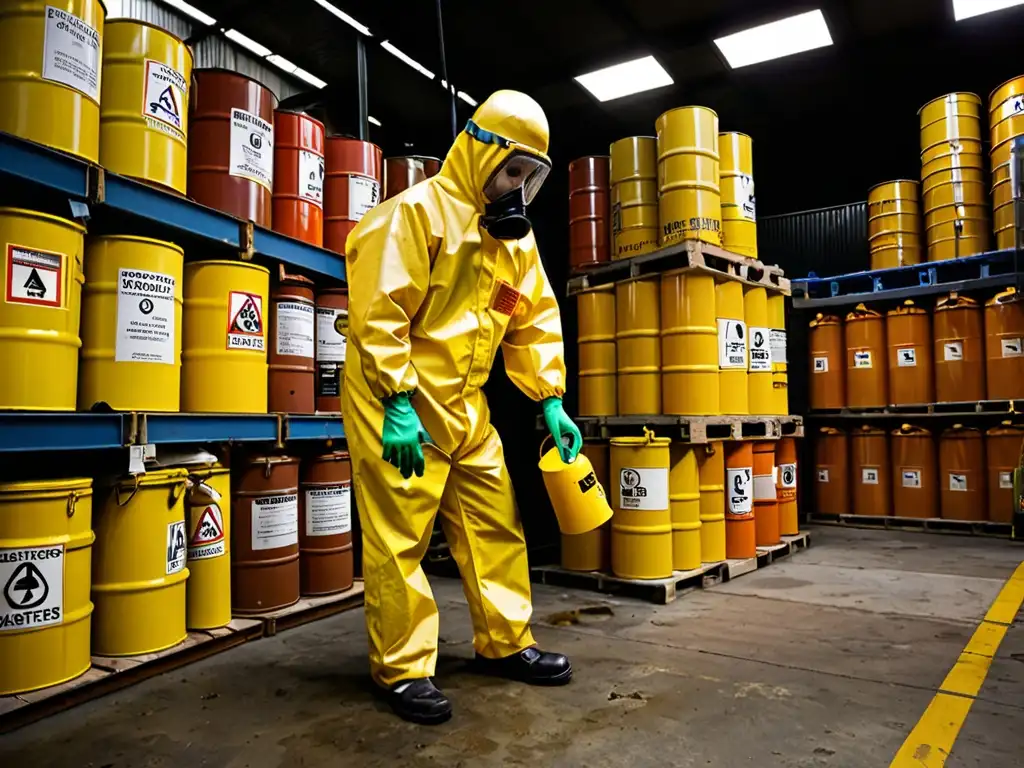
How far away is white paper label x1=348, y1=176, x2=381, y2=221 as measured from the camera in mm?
4121

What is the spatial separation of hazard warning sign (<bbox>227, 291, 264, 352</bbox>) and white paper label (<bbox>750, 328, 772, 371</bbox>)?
3.42 meters

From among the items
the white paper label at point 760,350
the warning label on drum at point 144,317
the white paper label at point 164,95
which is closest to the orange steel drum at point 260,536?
the warning label on drum at point 144,317

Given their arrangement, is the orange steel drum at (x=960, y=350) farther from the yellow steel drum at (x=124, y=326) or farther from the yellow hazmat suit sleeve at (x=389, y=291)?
the yellow steel drum at (x=124, y=326)

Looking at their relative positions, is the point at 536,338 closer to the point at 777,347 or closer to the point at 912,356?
the point at 777,347

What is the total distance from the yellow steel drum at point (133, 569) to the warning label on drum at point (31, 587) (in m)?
0.30

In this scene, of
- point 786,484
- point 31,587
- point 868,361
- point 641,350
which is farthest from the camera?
point 868,361

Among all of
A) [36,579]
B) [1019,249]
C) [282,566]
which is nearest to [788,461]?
[1019,249]

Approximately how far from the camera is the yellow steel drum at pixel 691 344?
15.2 feet

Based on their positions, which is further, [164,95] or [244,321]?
[244,321]

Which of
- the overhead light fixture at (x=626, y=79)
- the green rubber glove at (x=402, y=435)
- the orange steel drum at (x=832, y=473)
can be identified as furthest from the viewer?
the overhead light fixture at (x=626, y=79)

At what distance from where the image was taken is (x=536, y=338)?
2990mm

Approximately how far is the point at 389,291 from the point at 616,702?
5.48 ft

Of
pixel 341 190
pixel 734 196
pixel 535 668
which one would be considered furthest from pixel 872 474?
pixel 341 190

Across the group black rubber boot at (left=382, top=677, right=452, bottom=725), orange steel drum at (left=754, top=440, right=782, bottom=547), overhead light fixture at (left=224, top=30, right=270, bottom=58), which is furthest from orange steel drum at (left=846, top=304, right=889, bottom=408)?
overhead light fixture at (left=224, top=30, right=270, bottom=58)
